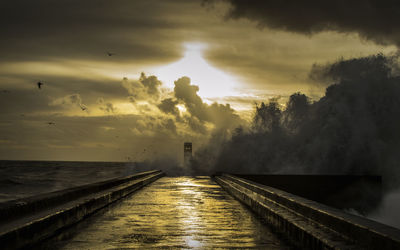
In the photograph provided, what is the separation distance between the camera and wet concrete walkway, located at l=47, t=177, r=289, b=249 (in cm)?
743

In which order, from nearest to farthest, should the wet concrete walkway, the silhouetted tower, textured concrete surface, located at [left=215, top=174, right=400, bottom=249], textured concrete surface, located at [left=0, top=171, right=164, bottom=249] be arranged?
textured concrete surface, located at [left=215, top=174, right=400, bottom=249] → textured concrete surface, located at [left=0, top=171, right=164, bottom=249] → the wet concrete walkway → the silhouetted tower

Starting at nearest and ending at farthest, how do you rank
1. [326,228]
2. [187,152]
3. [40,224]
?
[326,228]
[40,224]
[187,152]

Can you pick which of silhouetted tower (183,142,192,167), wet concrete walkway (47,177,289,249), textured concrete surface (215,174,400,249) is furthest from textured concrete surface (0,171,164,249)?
silhouetted tower (183,142,192,167)

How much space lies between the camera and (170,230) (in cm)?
897

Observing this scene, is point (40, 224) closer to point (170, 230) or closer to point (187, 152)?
point (170, 230)

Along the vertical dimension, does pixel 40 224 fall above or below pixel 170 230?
above

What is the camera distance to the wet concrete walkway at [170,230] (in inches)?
292

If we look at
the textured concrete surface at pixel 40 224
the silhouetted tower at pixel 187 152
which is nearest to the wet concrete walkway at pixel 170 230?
the textured concrete surface at pixel 40 224

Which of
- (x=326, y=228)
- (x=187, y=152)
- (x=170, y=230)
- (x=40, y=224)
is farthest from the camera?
(x=187, y=152)

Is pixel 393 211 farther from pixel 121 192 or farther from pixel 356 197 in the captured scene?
pixel 121 192

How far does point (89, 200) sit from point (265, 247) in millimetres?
5920

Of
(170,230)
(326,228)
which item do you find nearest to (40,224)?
(170,230)

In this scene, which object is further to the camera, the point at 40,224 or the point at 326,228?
the point at 40,224

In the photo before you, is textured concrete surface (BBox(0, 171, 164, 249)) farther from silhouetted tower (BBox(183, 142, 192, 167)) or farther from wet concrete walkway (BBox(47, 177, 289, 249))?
silhouetted tower (BBox(183, 142, 192, 167))
